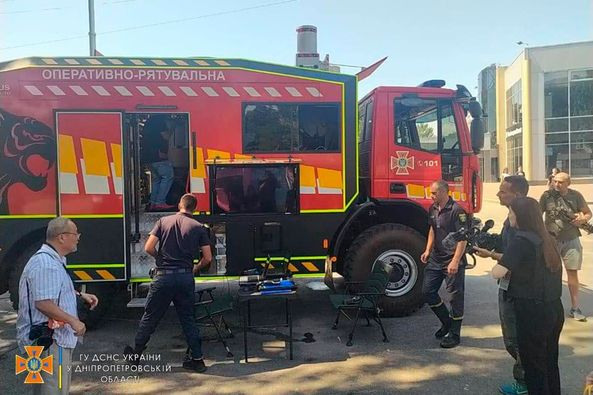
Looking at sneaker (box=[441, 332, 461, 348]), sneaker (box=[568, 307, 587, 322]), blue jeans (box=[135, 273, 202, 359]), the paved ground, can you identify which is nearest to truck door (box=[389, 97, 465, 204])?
the paved ground

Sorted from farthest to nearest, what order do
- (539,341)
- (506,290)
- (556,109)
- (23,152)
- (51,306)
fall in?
(556,109) < (23,152) < (506,290) < (539,341) < (51,306)

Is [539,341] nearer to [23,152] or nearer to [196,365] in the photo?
[196,365]

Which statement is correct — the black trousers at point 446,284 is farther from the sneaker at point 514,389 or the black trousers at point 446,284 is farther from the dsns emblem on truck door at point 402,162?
the dsns emblem on truck door at point 402,162

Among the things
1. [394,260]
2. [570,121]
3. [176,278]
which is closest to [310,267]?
[394,260]

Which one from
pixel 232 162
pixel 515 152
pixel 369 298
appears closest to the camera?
pixel 369 298

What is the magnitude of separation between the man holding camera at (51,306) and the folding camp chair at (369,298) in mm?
3028

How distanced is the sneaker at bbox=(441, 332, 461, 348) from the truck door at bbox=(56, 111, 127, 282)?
379cm

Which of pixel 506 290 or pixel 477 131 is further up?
pixel 477 131

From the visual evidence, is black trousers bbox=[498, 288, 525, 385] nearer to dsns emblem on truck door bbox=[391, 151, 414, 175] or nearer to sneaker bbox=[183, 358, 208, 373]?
dsns emblem on truck door bbox=[391, 151, 414, 175]

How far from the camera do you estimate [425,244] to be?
6.11 meters

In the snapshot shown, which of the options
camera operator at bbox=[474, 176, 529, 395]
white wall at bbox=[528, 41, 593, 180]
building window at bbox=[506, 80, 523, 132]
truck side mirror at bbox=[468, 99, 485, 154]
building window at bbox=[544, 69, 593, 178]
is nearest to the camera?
camera operator at bbox=[474, 176, 529, 395]

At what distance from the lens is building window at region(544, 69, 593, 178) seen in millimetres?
29797

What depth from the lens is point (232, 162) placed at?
19.0 ft

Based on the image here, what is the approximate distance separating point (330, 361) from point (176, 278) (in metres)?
1.76
